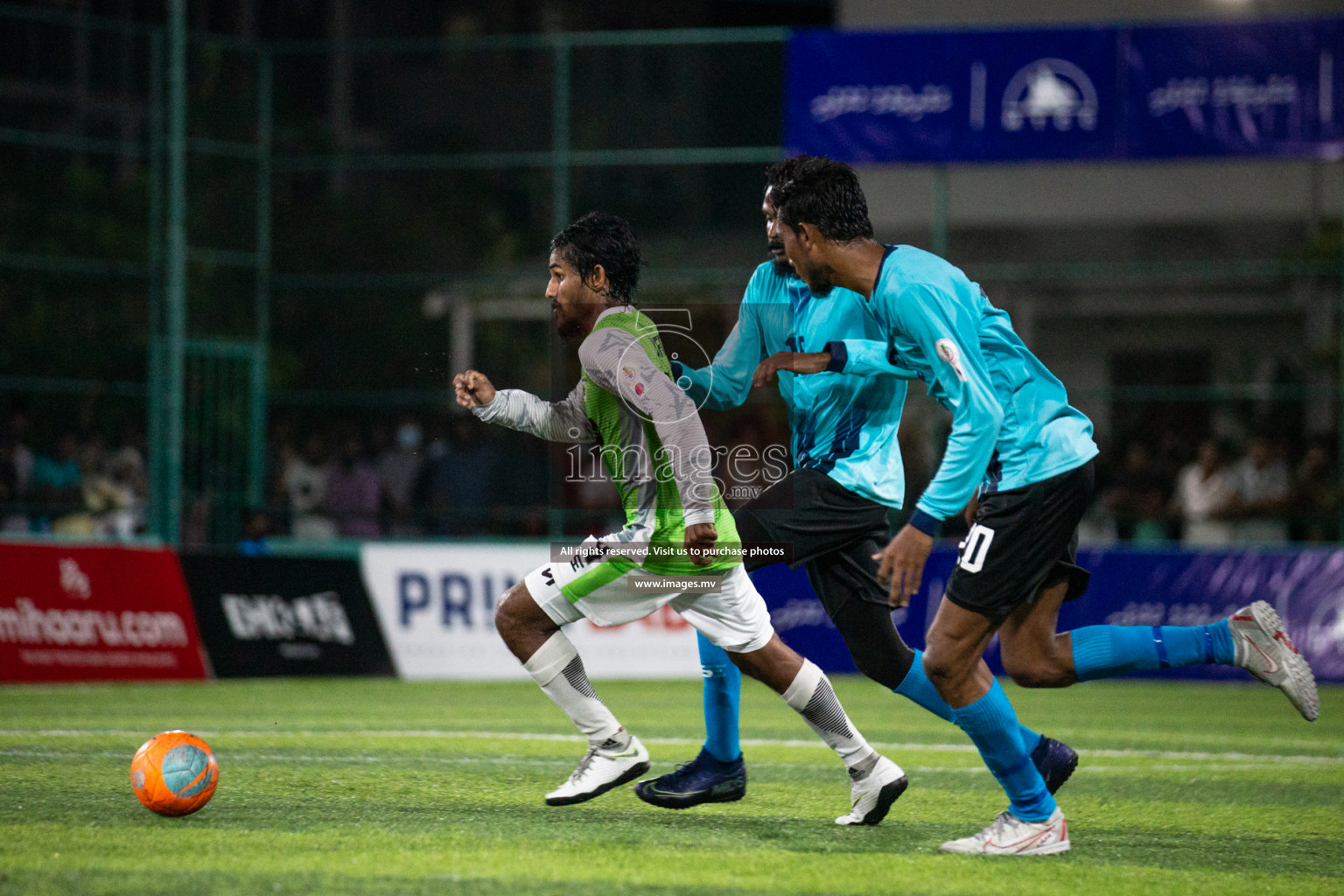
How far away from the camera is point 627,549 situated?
5848mm

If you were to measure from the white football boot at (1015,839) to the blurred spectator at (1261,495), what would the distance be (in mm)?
10095

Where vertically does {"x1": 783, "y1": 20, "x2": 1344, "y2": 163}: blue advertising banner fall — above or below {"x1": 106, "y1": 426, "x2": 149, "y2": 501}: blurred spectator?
above

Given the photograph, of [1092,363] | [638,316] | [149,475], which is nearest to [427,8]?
[1092,363]

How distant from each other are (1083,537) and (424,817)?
10.9m

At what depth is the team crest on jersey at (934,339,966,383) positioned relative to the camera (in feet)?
16.5

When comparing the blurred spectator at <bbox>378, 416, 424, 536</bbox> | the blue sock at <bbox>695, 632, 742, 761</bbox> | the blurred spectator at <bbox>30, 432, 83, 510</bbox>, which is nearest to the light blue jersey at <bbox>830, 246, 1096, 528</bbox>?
the blue sock at <bbox>695, 632, 742, 761</bbox>

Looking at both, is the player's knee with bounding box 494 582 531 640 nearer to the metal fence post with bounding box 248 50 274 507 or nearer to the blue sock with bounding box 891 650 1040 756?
the blue sock with bounding box 891 650 1040 756

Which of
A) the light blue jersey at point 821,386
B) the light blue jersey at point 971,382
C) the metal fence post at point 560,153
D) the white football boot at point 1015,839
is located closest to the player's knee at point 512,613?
the light blue jersey at point 821,386

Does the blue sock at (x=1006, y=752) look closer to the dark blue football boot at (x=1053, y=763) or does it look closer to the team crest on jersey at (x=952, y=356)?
the dark blue football boot at (x=1053, y=763)

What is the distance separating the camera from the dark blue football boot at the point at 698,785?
618 centimetres

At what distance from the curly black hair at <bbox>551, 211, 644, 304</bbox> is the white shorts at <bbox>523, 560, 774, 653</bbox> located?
1029 millimetres

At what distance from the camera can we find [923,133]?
1530cm

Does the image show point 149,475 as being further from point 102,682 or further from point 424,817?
point 424,817

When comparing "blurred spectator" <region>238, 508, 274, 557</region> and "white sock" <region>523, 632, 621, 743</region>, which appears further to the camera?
"blurred spectator" <region>238, 508, 274, 557</region>
